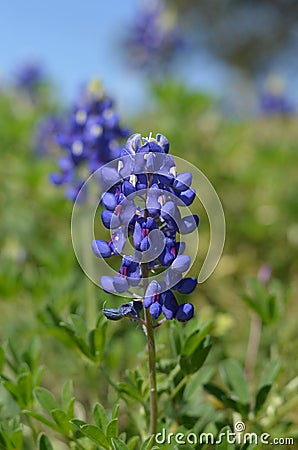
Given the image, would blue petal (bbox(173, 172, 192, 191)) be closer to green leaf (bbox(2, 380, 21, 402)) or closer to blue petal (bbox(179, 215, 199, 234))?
blue petal (bbox(179, 215, 199, 234))

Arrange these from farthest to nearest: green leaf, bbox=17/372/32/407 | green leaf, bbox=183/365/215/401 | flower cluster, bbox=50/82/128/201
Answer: flower cluster, bbox=50/82/128/201
green leaf, bbox=183/365/215/401
green leaf, bbox=17/372/32/407

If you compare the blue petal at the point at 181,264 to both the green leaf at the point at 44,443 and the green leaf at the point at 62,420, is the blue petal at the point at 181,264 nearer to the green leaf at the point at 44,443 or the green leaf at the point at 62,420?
the green leaf at the point at 62,420

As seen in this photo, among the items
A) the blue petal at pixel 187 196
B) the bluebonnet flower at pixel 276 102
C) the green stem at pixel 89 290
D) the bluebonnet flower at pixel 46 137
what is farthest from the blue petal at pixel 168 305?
the bluebonnet flower at pixel 276 102

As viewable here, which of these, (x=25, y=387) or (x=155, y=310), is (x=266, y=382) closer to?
(x=155, y=310)

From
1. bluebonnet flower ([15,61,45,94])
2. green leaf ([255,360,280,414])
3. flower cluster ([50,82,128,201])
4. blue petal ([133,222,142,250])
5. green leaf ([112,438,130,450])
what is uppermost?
bluebonnet flower ([15,61,45,94])

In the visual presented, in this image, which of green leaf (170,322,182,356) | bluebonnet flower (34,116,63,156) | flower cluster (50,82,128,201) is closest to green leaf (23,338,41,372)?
green leaf (170,322,182,356)

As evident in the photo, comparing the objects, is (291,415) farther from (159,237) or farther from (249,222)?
(249,222)
